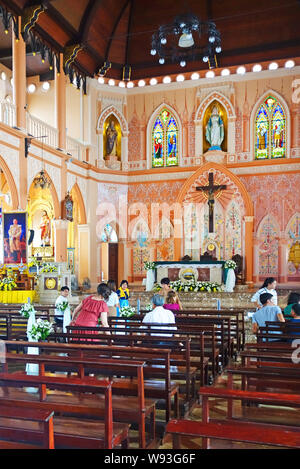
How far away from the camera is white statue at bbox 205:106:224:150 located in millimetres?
20266

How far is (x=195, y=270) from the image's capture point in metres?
15.8

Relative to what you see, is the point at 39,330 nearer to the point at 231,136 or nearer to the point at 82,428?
the point at 82,428

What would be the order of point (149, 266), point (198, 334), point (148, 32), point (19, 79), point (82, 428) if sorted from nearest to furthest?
point (82, 428), point (198, 334), point (19, 79), point (149, 266), point (148, 32)

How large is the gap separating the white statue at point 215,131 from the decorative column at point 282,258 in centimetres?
503

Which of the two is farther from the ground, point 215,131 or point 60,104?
point 60,104

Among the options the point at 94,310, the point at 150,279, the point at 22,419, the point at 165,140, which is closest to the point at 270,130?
the point at 165,140

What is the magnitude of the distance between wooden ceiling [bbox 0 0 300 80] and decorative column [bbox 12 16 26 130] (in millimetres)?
Answer: 2123

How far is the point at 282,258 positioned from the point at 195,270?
5.20m

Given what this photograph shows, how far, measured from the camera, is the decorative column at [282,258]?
62.2 ft

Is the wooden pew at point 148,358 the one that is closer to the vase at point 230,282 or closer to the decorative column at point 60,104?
the vase at point 230,282

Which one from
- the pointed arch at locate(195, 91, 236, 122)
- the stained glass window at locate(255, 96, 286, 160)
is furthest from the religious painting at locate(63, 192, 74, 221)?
the stained glass window at locate(255, 96, 286, 160)

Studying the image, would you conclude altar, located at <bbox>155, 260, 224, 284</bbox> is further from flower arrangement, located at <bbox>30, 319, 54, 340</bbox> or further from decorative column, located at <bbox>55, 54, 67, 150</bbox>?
flower arrangement, located at <bbox>30, 319, 54, 340</bbox>

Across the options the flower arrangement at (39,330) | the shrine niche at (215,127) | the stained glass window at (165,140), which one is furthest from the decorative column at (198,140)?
the flower arrangement at (39,330)
